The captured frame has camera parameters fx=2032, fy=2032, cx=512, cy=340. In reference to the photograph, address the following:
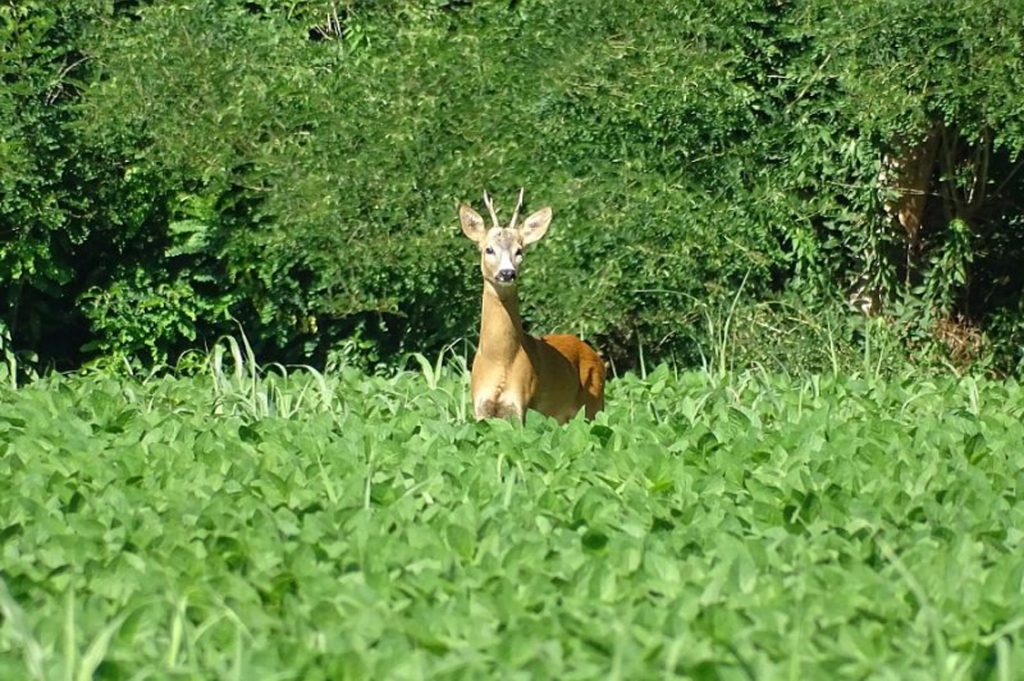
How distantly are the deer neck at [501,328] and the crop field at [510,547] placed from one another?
987mm

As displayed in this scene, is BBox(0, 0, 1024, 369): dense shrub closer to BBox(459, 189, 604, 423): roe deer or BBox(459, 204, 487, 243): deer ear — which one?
BBox(459, 204, 487, 243): deer ear

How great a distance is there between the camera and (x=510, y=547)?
568 cm

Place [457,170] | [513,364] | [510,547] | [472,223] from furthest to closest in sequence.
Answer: [457,170] < [472,223] < [513,364] < [510,547]

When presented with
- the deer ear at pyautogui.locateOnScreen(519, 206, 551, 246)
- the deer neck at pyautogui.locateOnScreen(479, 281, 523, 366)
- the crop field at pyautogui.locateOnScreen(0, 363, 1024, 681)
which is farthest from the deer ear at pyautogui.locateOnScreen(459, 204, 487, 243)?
the crop field at pyautogui.locateOnScreen(0, 363, 1024, 681)

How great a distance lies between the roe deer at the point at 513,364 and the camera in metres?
9.52

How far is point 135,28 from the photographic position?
1391 cm

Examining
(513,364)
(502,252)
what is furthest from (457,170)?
(513,364)

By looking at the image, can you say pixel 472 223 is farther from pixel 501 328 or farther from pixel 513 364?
pixel 513 364

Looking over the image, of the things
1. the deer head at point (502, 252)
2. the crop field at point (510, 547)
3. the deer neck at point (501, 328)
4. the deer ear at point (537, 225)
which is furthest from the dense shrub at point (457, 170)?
the crop field at point (510, 547)

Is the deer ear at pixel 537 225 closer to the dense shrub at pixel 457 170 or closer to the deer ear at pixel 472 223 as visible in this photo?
the deer ear at pixel 472 223

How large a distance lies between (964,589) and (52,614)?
91.6 inches

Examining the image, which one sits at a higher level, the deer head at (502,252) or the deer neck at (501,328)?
the deer head at (502,252)

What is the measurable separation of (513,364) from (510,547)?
3.91m

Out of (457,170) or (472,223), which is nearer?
(472,223)
